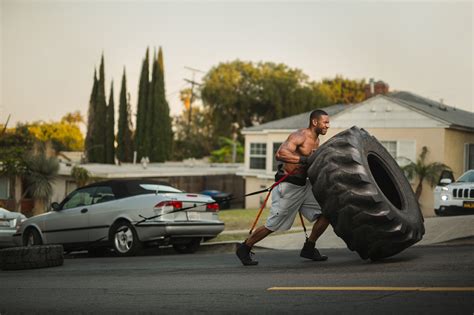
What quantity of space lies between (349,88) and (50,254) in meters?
70.4

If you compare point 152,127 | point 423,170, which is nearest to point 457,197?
point 423,170

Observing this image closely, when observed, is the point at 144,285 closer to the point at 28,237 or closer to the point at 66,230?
the point at 66,230

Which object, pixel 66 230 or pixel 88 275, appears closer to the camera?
pixel 88 275

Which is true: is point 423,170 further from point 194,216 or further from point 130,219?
point 130,219

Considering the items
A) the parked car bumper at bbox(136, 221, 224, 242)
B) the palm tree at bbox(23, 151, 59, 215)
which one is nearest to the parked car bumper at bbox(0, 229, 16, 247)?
the parked car bumper at bbox(136, 221, 224, 242)

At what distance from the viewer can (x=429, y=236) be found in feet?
41.8

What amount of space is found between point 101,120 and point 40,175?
94.2 ft

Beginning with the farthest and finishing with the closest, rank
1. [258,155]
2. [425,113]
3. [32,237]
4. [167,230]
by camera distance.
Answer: [258,155] → [425,113] → [32,237] → [167,230]

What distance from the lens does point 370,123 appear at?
106 feet

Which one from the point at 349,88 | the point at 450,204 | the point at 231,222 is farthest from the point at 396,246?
the point at 349,88

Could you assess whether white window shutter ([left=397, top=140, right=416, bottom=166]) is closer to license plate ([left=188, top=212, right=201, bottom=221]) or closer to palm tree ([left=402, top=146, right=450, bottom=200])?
palm tree ([left=402, top=146, right=450, bottom=200])

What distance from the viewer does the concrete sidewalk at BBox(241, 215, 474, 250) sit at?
40.5 ft

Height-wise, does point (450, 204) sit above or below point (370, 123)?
below

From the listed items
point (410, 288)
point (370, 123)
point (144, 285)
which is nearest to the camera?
point (410, 288)
